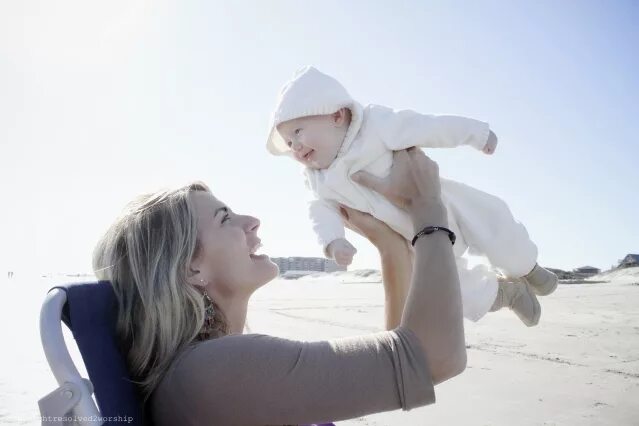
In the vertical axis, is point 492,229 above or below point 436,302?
above

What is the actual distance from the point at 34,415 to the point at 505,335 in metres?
5.57

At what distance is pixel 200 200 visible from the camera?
186cm

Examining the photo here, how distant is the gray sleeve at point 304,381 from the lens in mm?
1260

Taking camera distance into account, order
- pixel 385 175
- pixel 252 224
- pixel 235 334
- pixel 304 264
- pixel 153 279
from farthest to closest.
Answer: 1. pixel 304 264
2. pixel 385 175
3. pixel 252 224
4. pixel 153 279
5. pixel 235 334

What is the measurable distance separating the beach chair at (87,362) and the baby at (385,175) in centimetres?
131

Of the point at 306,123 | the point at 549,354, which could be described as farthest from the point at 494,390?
the point at 306,123

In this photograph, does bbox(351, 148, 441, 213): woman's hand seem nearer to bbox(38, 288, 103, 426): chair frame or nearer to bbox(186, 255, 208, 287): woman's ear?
bbox(186, 255, 208, 287): woman's ear

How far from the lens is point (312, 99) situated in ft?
8.68

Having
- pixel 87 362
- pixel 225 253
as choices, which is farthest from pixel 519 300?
pixel 87 362

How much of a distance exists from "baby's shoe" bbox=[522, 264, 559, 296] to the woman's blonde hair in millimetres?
1778

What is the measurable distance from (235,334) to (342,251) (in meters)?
1.16

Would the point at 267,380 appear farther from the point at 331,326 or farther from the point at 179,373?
the point at 331,326

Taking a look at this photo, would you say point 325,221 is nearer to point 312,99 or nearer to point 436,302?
point 312,99

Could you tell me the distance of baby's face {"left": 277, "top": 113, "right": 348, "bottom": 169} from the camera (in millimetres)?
2686
